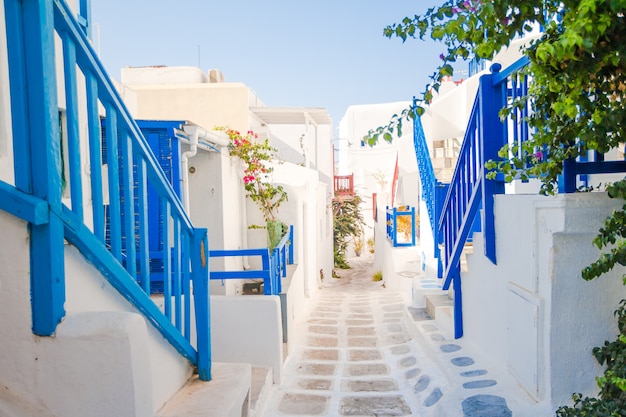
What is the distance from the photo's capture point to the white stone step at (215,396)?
2248 millimetres

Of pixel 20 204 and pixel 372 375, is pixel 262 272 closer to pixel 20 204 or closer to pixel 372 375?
pixel 372 375

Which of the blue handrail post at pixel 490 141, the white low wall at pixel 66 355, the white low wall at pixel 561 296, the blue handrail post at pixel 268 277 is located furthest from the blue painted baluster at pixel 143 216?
the blue handrail post at pixel 268 277

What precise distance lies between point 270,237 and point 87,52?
20.6 feet

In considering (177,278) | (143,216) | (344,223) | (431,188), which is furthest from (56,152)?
(344,223)

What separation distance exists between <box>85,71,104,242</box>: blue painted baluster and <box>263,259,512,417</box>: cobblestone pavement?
2.41m

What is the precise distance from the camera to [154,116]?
11438mm

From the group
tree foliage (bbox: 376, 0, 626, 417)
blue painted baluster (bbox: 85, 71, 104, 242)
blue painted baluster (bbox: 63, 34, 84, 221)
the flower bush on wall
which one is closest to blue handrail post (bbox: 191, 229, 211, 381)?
blue painted baluster (bbox: 85, 71, 104, 242)

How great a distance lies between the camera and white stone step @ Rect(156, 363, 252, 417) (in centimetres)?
225

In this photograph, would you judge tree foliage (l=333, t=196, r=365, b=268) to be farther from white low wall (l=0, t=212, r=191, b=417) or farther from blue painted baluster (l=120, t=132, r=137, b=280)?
white low wall (l=0, t=212, r=191, b=417)

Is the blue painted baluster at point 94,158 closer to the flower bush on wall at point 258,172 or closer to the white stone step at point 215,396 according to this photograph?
the white stone step at point 215,396

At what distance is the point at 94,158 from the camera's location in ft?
5.93

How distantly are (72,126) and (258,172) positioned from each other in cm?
613

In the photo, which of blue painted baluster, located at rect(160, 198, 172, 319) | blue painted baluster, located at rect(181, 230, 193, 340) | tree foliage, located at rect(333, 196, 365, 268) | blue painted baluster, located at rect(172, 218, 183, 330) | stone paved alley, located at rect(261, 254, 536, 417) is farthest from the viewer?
tree foliage, located at rect(333, 196, 365, 268)

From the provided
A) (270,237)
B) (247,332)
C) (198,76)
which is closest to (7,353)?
(247,332)
